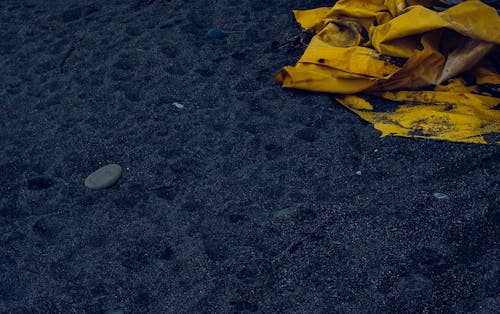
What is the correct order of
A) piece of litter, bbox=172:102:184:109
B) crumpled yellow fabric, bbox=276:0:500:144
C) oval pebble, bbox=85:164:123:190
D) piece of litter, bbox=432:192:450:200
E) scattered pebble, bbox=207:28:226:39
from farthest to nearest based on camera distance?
scattered pebble, bbox=207:28:226:39 < piece of litter, bbox=172:102:184:109 < crumpled yellow fabric, bbox=276:0:500:144 < oval pebble, bbox=85:164:123:190 < piece of litter, bbox=432:192:450:200

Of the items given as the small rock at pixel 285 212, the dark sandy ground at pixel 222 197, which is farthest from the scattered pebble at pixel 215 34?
the small rock at pixel 285 212

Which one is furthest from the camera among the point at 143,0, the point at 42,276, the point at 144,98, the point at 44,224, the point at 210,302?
the point at 143,0

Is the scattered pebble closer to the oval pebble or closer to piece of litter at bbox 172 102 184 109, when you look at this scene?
piece of litter at bbox 172 102 184 109

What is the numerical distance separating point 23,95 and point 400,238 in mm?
2395

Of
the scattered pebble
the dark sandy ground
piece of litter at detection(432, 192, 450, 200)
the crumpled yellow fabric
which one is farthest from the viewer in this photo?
the scattered pebble

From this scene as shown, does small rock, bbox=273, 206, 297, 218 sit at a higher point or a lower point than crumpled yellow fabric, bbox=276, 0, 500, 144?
lower

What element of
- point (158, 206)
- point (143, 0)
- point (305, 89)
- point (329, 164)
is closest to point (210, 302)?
point (158, 206)

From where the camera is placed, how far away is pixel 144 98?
11.0 ft

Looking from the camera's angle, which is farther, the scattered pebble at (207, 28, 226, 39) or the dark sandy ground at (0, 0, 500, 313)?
the scattered pebble at (207, 28, 226, 39)

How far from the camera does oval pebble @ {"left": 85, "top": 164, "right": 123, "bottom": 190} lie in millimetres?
2795

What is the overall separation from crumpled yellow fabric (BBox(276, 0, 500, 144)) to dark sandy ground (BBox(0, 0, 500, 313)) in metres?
0.11

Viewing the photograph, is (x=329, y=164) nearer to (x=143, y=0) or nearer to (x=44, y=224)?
(x=44, y=224)

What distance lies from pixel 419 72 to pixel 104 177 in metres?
1.68

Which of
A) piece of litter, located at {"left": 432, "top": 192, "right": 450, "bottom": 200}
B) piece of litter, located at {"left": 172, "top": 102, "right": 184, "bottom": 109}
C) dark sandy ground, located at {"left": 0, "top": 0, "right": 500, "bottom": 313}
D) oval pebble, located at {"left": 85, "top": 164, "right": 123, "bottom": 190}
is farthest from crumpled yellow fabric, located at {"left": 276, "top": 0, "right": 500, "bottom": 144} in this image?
oval pebble, located at {"left": 85, "top": 164, "right": 123, "bottom": 190}
